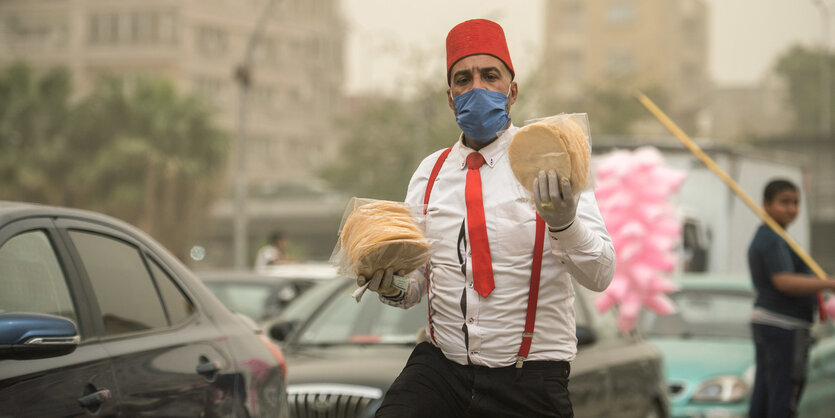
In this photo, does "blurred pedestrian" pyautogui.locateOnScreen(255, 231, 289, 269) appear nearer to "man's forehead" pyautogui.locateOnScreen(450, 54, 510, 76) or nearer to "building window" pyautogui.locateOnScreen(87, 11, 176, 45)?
"man's forehead" pyautogui.locateOnScreen(450, 54, 510, 76)

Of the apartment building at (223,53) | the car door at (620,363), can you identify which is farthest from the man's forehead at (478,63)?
the apartment building at (223,53)

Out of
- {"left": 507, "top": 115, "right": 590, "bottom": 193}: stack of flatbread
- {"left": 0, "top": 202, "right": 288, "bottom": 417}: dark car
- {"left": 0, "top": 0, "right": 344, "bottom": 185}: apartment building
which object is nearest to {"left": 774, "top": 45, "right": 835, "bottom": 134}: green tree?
{"left": 0, "top": 0, "right": 344, "bottom": 185}: apartment building

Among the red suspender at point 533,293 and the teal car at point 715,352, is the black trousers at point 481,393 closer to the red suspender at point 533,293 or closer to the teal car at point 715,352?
the red suspender at point 533,293

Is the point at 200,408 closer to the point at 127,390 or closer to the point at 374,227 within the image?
the point at 127,390

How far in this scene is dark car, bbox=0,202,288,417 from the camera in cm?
402

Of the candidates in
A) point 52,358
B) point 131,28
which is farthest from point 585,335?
point 131,28

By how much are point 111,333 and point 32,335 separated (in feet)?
2.71

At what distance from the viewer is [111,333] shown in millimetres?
4723

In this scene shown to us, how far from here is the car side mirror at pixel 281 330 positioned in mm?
8086

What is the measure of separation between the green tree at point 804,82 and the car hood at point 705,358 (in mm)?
84435

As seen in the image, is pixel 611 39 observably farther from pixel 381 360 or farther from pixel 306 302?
pixel 381 360

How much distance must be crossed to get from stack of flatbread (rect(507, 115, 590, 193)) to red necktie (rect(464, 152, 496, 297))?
0.29m

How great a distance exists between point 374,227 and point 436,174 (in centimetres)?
40

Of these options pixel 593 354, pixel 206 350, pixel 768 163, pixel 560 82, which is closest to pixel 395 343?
pixel 593 354
